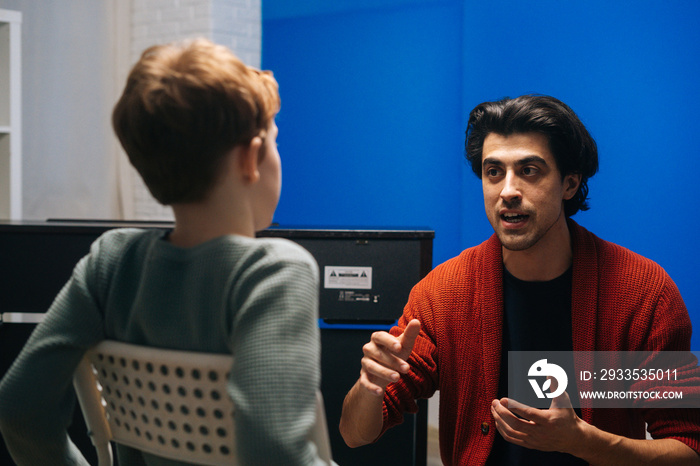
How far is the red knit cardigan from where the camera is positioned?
1.39m

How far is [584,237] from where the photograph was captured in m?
1.53

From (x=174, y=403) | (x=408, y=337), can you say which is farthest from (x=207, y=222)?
(x=408, y=337)

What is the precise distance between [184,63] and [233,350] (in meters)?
0.35

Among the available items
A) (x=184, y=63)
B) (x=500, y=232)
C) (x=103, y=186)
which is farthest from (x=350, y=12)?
(x=184, y=63)

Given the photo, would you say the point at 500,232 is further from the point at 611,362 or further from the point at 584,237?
the point at 611,362

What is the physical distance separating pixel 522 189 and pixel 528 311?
29 centimetres

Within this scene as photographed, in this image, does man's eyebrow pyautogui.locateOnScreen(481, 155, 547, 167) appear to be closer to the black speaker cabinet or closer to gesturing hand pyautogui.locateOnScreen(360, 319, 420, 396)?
the black speaker cabinet

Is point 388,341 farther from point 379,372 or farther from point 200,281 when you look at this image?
Answer: point 200,281

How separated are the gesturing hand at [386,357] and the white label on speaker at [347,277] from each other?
2.30ft

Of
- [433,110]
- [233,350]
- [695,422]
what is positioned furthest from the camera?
[433,110]

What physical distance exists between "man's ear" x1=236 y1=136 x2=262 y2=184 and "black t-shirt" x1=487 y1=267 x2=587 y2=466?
90 cm

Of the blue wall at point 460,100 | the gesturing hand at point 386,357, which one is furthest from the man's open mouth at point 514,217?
the blue wall at point 460,100

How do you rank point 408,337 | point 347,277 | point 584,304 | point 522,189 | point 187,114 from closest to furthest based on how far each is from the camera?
point 187,114 → point 408,337 → point 584,304 → point 522,189 → point 347,277

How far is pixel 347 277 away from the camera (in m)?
1.95
